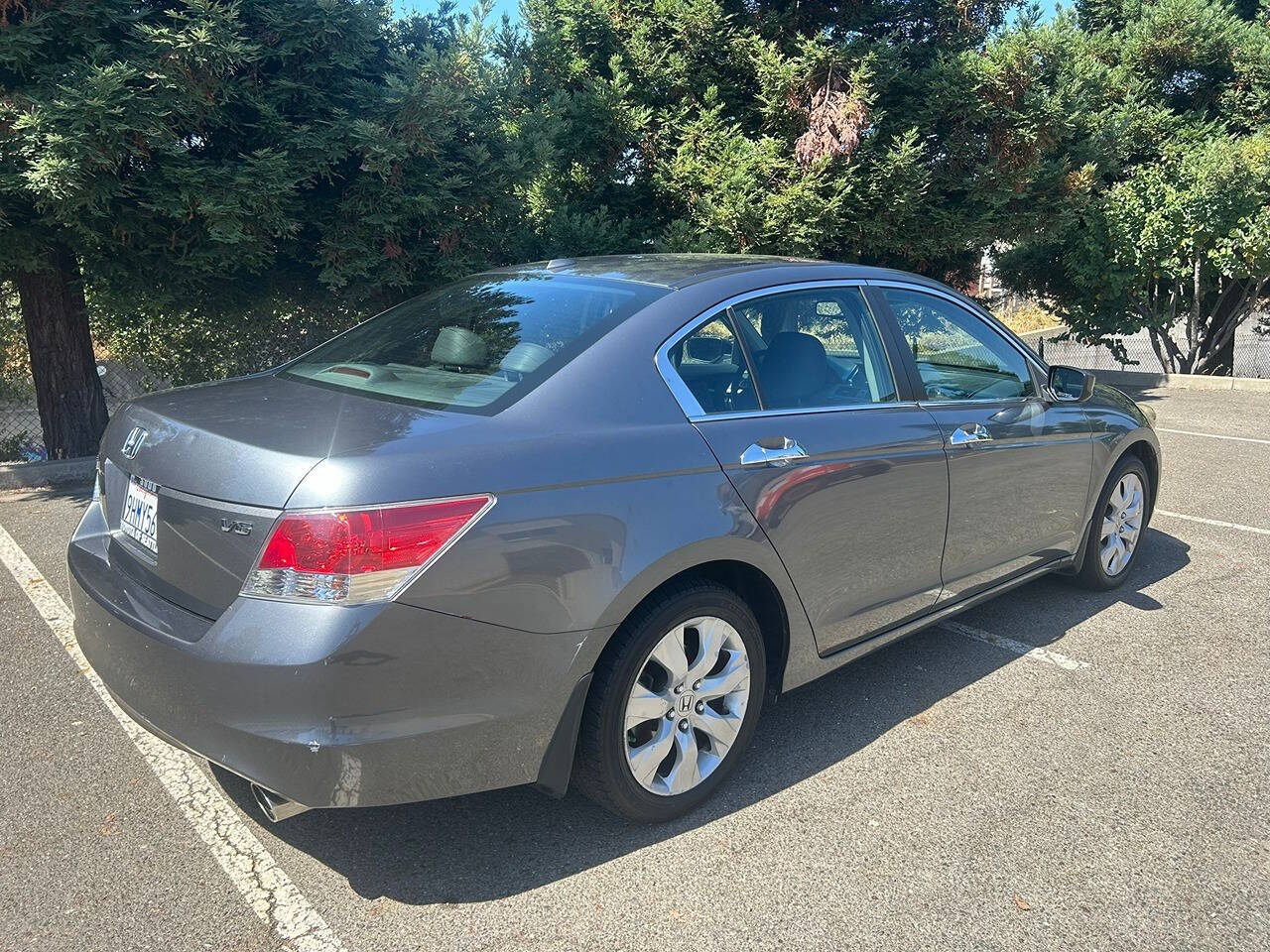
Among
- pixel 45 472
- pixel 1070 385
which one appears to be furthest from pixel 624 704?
pixel 45 472

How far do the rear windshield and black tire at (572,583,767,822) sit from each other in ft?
2.35

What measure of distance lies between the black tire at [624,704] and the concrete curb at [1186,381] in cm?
1265

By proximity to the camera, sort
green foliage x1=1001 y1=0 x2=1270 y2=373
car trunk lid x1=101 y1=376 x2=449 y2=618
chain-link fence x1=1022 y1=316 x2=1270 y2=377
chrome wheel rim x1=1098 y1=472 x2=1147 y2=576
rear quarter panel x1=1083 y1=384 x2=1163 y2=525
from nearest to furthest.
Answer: car trunk lid x1=101 y1=376 x2=449 y2=618, rear quarter panel x1=1083 y1=384 x2=1163 y2=525, chrome wheel rim x1=1098 y1=472 x2=1147 y2=576, green foliage x1=1001 y1=0 x2=1270 y2=373, chain-link fence x1=1022 y1=316 x2=1270 y2=377

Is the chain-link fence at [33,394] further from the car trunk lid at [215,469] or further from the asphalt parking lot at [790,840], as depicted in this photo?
the car trunk lid at [215,469]

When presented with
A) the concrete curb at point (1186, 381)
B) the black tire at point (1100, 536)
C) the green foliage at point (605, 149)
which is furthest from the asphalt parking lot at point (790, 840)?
the concrete curb at point (1186, 381)

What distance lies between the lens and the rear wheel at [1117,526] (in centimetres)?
473

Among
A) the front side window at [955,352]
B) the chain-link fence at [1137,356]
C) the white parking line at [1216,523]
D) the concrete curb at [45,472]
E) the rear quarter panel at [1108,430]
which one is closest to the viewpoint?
the front side window at [955,352]

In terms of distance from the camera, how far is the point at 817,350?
3420mm

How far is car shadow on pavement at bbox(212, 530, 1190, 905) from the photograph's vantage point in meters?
2.67

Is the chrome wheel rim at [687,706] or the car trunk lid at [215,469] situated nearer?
the car trunk lid at [215,469]

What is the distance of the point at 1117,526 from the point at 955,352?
1443 mm

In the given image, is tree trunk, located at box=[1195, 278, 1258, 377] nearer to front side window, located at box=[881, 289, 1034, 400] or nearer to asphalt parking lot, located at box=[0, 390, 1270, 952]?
front side window, located at box=[881, 289, 1034, 400]

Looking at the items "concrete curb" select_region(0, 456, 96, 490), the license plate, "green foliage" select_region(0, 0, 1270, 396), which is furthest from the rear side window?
"concrete curb" select_region(0, 456, 96, 490)

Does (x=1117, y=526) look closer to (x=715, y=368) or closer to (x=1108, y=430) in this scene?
(x=1108, y=430)
